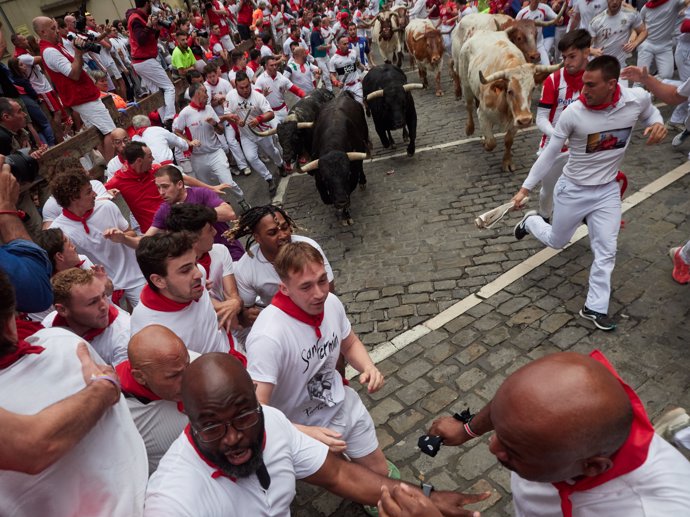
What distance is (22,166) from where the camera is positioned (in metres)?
3.68

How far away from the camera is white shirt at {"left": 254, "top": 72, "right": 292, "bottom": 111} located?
1070 centimetres

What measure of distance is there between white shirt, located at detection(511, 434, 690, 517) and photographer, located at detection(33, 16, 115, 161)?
7816 mm

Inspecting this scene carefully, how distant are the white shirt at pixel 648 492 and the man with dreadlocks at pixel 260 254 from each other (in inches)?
92.5

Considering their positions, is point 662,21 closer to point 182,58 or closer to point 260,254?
point 260,254

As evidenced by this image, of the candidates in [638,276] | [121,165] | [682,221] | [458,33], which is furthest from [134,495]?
[458,33]

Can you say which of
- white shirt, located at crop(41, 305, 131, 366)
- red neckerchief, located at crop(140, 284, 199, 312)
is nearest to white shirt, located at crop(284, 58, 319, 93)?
red neckerchief, located at crop(140, 284, 199, 312)

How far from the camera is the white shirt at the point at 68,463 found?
162 cm

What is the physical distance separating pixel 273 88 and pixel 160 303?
8.97 meters

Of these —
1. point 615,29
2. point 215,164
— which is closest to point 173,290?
point 215,164

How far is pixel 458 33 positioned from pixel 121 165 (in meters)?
10.4

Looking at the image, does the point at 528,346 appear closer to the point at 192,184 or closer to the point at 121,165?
the point at 192,184

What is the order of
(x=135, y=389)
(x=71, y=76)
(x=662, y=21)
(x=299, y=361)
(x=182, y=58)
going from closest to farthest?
(x=135, y=389)
(x=299, y=361)
(x=71, y=76)
(x=662, y=21)
(x=182, y=58)

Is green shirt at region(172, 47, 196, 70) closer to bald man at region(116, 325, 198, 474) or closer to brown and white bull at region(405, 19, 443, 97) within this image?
brown and white bull at region(405, 19, 443, 97)

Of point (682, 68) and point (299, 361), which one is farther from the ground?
point (299, 361)
